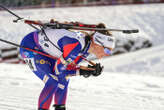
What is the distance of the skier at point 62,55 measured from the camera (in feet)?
11.7

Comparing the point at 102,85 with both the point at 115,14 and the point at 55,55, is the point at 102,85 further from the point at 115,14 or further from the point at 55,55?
the point at 115,14

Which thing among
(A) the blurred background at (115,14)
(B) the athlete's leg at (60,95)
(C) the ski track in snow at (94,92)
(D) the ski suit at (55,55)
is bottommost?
(C) the ski track in snow at (94,92)

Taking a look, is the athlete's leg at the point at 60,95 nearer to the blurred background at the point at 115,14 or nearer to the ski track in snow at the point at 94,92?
the ski track in snow at the point at 94,92

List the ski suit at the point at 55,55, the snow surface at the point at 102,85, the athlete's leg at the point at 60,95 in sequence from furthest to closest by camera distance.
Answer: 1. the snow surface at the point at 102,85
2. the athlete's leg at the point at 60,95
3. the ski suit at the point at 55,55

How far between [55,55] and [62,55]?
0.81 ft

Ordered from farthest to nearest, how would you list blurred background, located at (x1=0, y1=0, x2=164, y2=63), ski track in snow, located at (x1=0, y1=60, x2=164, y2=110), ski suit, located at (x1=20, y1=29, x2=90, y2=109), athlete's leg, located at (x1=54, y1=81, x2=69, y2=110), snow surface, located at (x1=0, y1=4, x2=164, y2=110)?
blurred background, located at (x1=0, y1=0, x2=164, y2=63) → ski track in snow, located at (x1=0, y1=60, x2=164, y2=110) → snow surface, located at (x1=0, y1=4, x2=164, y2=110) → athlete's leg, located at (x1=54, y1=81, x2=69, y2=110) → ski suit, located at (x1=20, y1=29, x2=90, y2=109)

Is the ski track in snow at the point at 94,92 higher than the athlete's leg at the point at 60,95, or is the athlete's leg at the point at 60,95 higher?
the athlete's leg at the point at 60,95

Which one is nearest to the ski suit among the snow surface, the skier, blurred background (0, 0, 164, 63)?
the skier

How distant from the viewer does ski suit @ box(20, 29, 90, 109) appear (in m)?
3.55

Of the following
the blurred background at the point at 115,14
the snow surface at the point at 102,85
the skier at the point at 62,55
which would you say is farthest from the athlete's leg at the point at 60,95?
the blurred background at the point at 115,14

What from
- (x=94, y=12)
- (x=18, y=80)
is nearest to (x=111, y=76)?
(x=18, y=80)

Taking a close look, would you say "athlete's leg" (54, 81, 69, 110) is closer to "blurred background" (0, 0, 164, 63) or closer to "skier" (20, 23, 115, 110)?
"skier" (20, 23, 115, 110)

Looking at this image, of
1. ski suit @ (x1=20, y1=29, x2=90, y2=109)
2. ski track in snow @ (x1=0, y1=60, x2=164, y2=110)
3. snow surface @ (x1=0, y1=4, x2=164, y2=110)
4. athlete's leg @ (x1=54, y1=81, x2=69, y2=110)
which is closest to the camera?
ski suit @ (x1=20, y1=29, x2=90, y2=109)

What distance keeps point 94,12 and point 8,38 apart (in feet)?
38.8
